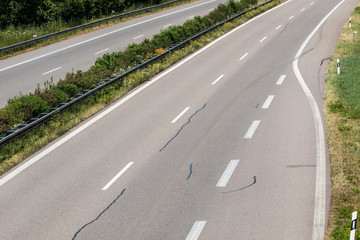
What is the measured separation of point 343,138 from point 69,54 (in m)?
22.7

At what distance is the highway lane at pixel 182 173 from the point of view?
10711 mm

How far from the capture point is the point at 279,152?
14609 millimetres

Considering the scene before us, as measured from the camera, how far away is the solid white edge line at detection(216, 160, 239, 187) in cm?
1269

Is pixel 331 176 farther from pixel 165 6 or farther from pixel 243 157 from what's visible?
pixel 165 6

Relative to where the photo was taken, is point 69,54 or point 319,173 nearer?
point 319,173

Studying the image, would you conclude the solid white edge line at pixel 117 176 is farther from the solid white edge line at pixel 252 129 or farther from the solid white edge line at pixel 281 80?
the solid white edge line at pixel 281 80

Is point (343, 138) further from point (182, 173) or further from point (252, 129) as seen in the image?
point (182, 173)

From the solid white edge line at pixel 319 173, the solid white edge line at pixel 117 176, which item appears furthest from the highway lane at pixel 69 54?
the solid white edge line at pixel 319 173

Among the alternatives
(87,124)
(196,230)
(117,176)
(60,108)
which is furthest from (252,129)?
(60,108)

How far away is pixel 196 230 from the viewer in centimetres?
1038

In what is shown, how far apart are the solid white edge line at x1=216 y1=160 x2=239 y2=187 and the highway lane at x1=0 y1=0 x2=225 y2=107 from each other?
1246 cm

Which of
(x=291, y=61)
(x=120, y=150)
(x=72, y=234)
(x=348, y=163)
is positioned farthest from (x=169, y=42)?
(x=72, y=234)

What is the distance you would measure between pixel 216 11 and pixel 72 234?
116 feet

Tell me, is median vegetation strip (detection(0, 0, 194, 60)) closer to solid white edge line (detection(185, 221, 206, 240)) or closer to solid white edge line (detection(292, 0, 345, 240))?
solid white edge line (detection(292, 0, 345, 240))
